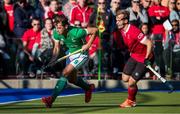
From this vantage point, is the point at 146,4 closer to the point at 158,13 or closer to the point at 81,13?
the point at 158,13

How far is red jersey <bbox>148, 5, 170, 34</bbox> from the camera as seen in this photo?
18.2 m

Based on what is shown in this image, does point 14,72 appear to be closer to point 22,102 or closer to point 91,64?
point 91,64

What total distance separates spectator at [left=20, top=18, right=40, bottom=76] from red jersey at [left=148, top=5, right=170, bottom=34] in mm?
3166

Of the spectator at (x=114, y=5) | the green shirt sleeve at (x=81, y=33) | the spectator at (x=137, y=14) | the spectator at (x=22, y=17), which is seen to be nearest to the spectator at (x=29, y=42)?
the spectator at (x=22, y=17)

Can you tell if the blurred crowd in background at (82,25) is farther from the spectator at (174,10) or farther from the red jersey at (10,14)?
the spectator at (174,10)

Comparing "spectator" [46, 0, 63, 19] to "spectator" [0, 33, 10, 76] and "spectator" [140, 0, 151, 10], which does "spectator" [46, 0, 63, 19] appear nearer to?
"spectator" [0, 33, 10, 76]

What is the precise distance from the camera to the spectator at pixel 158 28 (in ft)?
59.5

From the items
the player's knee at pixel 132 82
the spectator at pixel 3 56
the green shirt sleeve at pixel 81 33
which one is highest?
the green shirt sleeve at pixel 81 33

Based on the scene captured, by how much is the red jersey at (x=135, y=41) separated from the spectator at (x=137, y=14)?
568 cm

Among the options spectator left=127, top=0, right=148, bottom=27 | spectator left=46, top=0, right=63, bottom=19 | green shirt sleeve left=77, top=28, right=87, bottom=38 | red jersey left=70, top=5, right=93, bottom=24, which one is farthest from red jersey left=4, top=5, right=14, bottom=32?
green shirt sleeve left=77, top=28, right=87, bottom=38

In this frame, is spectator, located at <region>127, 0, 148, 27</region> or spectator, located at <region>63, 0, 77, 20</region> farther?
spectator, located at <region>63, 0, 77, 20</region>

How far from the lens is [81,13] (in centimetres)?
1800

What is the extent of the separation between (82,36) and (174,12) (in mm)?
6681

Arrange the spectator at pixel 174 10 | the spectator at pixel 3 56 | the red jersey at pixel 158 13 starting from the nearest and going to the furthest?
the spectator at pixel 3 56 → the red jersey at pixel 158 13 → the spectator at pixel 174 10
